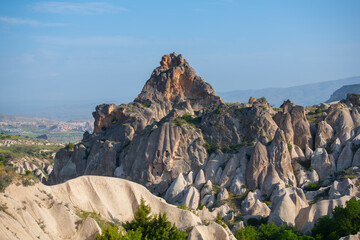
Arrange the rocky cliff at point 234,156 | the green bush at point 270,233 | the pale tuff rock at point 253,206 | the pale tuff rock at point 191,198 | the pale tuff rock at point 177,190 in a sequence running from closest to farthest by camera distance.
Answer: the green bush at point 270,233 < the pale tuff rock at point 253,206 < the rocky cliff at point 234,156 < the pale tuff rock at point 191,198 < the pale tuff rock at point 177,190

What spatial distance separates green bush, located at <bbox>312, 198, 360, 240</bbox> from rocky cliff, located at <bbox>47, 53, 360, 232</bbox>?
3.20 meters

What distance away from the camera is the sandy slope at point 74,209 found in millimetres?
30406

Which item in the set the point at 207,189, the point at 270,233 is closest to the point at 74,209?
the point at 270,233

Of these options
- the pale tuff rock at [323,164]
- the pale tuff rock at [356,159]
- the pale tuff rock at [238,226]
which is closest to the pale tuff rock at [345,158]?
the pale tuff rock at [356,159]

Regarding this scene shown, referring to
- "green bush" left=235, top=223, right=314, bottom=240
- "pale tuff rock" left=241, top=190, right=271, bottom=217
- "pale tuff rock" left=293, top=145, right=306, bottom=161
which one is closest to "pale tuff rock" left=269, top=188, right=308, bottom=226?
"green bush" left=235, top=223, right=314, bottom=240

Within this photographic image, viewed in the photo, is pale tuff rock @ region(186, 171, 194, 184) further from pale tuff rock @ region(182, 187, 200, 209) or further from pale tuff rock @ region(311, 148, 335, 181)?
pale tuff rock @ region(311, 148, 335, 181)

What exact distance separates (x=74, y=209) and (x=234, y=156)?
1025 inches

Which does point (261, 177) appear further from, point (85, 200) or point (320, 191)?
point (85, 200)

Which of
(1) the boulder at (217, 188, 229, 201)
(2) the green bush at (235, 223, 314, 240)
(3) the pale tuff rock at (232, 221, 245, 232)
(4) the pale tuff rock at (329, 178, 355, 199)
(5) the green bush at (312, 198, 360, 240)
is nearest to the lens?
(2) the green bush at (235, 223, 314, 240)

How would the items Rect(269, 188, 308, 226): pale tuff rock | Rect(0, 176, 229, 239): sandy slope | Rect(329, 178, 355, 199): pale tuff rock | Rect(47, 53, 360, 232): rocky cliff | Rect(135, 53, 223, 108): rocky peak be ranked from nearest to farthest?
Rect(0, 176, 229, 239): sandy slope, Rect(269, 188, 308, 226): pale tuff rock, Rect(329, 178, 355, 199): pale tuff rock, Rect(47, 53, 360, 232): rocky cliff, Rect(135, 53, 223, 108): rocky peak

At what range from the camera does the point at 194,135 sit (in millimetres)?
60594

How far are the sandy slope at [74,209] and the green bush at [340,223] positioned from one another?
886cm

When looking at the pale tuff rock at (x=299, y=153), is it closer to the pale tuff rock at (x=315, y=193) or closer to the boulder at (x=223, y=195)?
the pale tuff rock at (x=315, y=193)

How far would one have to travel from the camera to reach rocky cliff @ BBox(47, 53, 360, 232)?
51.2 m
